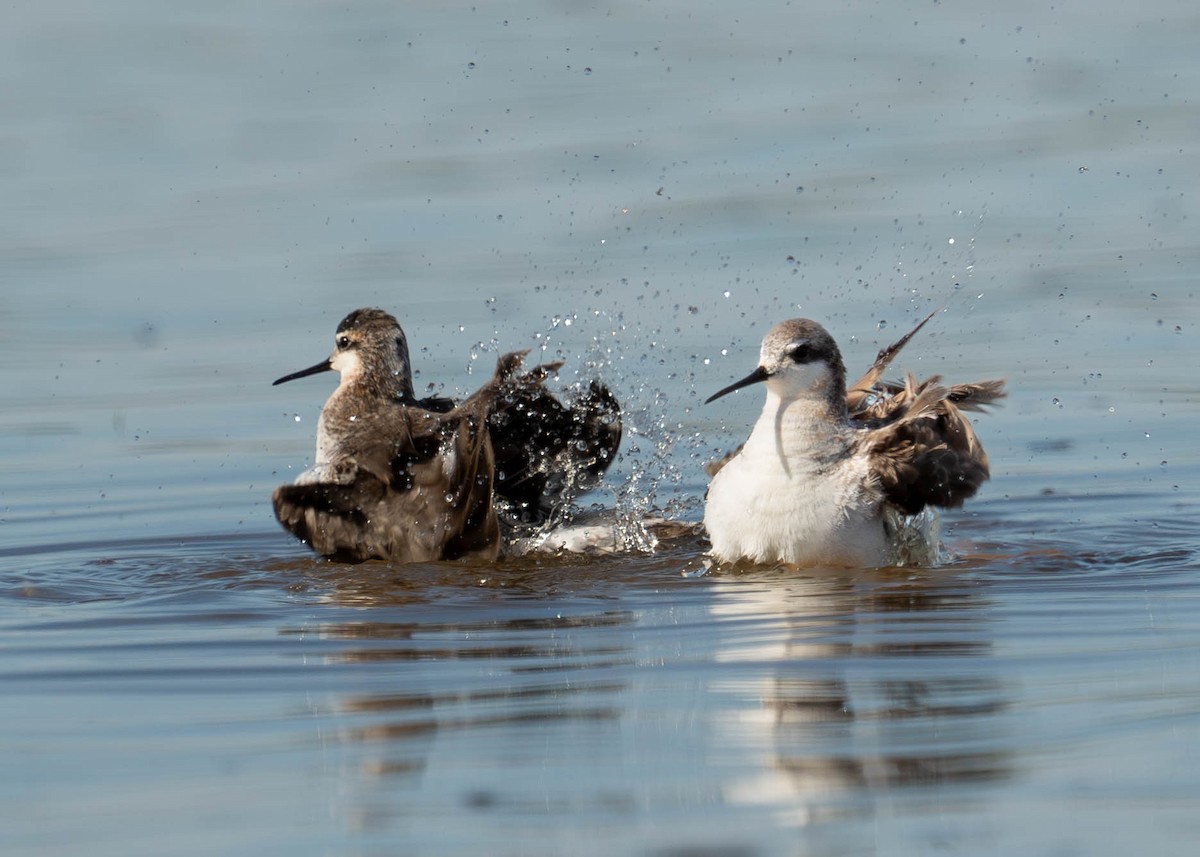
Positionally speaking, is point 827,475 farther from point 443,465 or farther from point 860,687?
point 860,687

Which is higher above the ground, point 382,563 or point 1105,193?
point 1105,193

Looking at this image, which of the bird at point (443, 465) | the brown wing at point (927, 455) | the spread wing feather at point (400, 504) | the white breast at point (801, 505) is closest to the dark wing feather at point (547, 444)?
the bird at point (443, 465)

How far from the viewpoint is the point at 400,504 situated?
34.3ft

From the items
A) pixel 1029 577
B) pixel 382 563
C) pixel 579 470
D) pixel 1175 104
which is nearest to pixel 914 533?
pixel 1029 577

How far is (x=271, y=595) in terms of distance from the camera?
32.2ft

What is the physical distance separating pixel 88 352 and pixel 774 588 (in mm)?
6283

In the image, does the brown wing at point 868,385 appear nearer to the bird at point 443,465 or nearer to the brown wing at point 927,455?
the brown wing at point 927,455

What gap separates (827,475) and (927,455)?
1.44 feet

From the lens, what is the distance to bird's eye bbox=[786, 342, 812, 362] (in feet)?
32.6

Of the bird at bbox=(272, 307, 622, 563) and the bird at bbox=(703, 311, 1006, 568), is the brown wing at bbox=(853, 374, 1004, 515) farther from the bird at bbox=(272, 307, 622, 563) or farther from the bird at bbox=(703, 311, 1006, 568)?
the bird at bbox=(272, 307, 622, 563)

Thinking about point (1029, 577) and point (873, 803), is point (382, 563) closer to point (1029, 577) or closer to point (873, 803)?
point (1029, 577)

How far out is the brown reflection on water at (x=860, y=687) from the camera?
627 cm

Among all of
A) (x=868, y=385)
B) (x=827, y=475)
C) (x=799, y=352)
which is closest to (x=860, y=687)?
(x=827, y=475)

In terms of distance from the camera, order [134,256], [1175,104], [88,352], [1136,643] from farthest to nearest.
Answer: [1175,104]
[134,256]
[88,352]
[1136,643]
